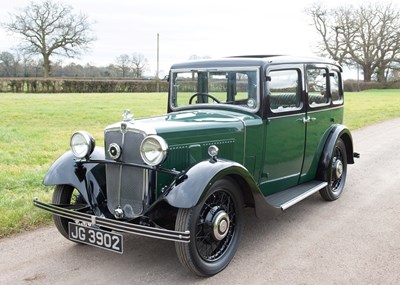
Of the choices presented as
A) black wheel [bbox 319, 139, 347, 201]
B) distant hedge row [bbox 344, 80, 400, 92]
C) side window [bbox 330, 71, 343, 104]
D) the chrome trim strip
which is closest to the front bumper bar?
the chrome trim strip

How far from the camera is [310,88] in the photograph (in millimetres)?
5043

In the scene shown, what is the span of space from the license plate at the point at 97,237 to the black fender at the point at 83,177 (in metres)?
0.29

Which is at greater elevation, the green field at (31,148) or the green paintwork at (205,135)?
the green paintwork at (205,135)

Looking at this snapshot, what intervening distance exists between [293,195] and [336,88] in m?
1.98

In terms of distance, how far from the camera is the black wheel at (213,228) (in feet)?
10.5

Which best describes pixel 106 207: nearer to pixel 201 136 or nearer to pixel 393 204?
pixel 201 136

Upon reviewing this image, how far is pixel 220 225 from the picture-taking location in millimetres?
3449

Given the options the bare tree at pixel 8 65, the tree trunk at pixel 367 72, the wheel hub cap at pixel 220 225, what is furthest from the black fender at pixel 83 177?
the tree trunk at pixel 367 72

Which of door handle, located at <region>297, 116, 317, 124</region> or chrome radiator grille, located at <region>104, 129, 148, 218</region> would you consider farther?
door handle, located at <region>297, 116, 317, 124</region>

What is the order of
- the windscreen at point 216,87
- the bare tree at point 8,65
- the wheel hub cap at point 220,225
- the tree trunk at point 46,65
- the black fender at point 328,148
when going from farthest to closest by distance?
the bare tree at point 8,65, the tree trunk at point 46,65, the black fender at point 328,148, the windscreen at point 216,87, the wheel hub cap at point 220,225

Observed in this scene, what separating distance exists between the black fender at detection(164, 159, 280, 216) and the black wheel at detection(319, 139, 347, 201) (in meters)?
1.97

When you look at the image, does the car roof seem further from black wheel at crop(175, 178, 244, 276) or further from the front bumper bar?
the front bumper bar

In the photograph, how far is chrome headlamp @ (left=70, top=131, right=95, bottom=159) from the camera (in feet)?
12.4

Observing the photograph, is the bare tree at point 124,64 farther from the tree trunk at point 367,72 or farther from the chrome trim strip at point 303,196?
the chrome trim strip at point 303,196
